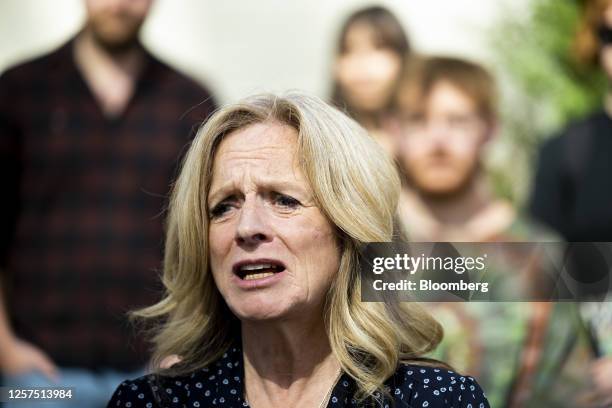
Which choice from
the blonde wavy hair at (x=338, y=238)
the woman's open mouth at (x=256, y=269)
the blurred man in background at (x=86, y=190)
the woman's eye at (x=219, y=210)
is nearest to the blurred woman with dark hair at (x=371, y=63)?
the blurred man in background at (x=86, y=190)

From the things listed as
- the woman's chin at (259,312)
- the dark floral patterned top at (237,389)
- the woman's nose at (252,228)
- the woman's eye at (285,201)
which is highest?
the woman's eye at (285,201)

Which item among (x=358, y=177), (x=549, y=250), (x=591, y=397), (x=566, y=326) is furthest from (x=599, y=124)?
(x=358, y=177)

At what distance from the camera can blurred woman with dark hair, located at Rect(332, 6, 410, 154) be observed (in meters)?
3.86

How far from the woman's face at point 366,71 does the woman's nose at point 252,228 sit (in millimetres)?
1950

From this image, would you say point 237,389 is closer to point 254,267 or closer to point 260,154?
point 254,267

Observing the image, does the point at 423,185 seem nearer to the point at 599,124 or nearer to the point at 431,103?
the point at 431,103

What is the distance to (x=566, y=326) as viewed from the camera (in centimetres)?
356

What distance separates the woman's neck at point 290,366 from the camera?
206cm

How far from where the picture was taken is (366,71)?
3.89 m

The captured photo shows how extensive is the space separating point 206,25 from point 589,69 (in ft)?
4.87

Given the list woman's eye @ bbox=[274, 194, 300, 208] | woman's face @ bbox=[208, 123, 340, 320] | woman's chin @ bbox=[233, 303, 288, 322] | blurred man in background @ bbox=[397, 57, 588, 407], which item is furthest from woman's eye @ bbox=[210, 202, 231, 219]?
blurred man in background @ bbox=[397, 57, 588, 407]

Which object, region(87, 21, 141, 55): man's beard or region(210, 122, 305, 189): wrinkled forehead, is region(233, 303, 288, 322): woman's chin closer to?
region(210, 122, 305, 189): wrinkled forehead

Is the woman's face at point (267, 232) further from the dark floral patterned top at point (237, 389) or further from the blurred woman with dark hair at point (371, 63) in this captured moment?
the blurred woman with dark hair at point (371, 63)

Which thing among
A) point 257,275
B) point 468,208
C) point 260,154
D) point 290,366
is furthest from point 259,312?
point 468,208
